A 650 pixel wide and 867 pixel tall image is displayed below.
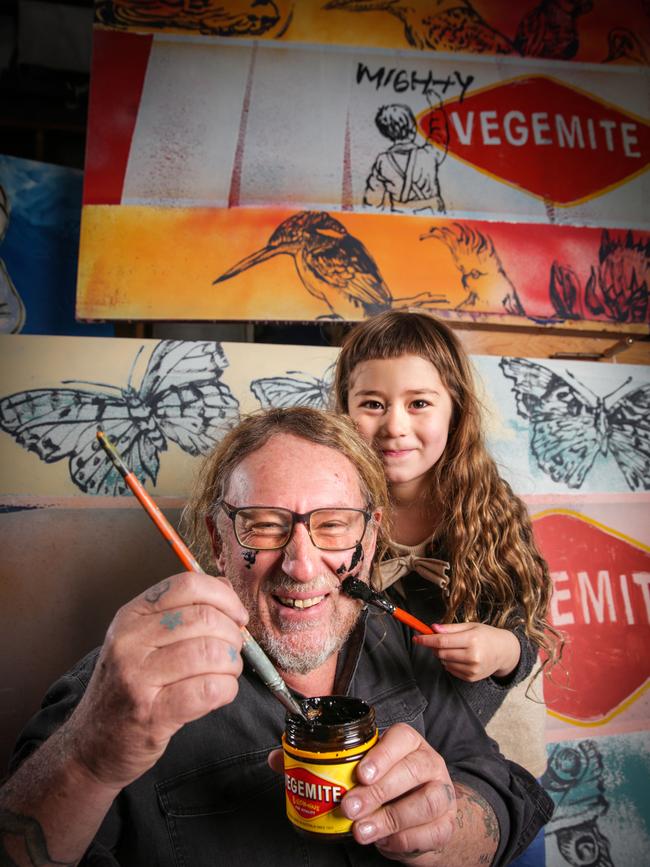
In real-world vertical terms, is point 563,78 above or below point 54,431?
above

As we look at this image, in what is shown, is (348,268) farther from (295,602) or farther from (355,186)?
(295,602)

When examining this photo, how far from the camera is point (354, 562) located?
1.50 meters

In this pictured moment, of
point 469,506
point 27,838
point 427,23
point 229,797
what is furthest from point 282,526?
point 427,23

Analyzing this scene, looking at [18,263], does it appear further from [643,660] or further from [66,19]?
[643,660]

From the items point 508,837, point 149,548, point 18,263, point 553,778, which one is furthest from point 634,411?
point 18,263

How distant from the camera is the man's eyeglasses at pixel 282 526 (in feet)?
4.66

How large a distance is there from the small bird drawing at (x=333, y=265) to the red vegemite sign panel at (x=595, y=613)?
1.03 metres

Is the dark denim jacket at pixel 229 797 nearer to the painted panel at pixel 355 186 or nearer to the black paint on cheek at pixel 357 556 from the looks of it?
the black paint on cheek at pixel 357 556

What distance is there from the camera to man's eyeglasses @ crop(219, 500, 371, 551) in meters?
1.42

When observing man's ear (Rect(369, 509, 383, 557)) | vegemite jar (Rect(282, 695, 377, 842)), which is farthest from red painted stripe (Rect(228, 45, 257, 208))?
vegemite jar (Rect(282, 695, 377, 842))

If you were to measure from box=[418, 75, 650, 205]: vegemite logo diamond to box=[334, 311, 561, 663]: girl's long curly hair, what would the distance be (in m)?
0.91

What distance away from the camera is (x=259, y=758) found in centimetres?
133

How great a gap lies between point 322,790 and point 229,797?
42cm

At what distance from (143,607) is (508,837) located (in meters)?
1.01
